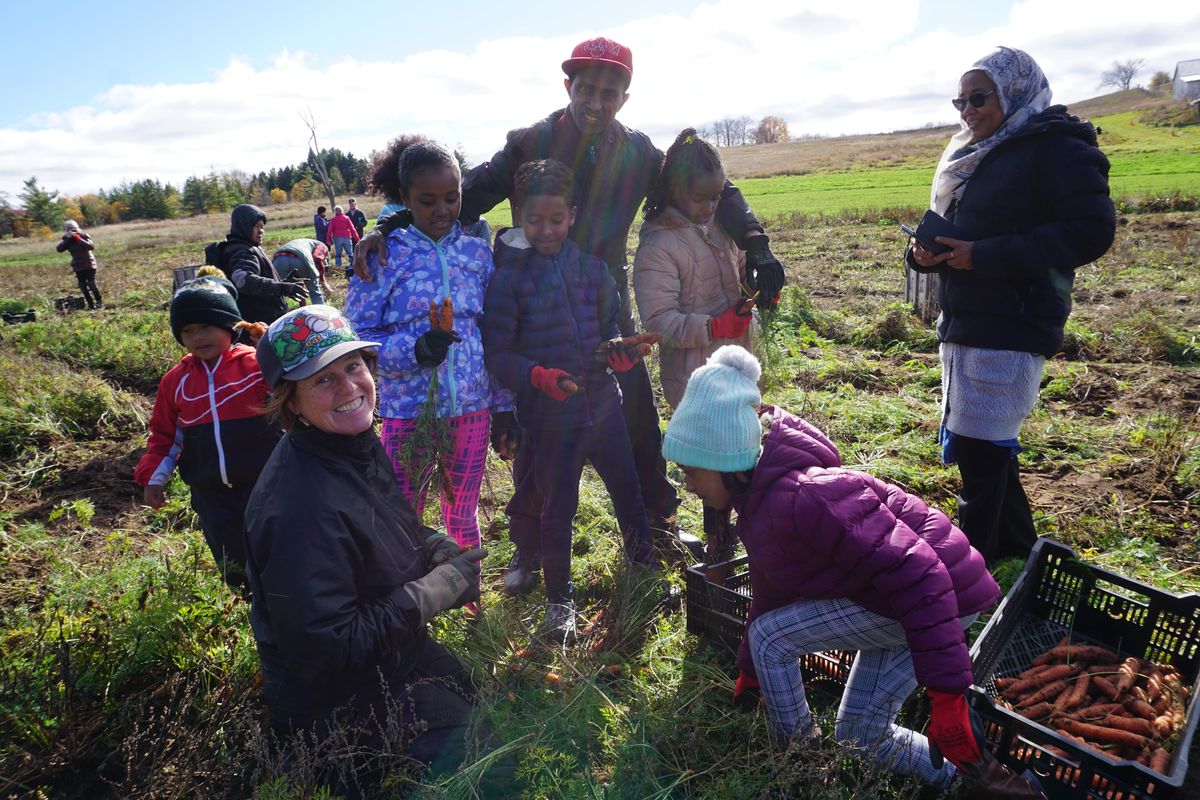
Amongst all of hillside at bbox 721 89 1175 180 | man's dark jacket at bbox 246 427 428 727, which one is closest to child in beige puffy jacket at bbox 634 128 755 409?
man's dark jacket at bbox 246 427 428 727

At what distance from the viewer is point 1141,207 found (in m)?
16.7

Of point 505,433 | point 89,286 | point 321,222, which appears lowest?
point 505,433

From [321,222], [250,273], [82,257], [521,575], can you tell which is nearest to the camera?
[521,575]

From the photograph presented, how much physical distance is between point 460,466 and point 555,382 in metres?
0.69

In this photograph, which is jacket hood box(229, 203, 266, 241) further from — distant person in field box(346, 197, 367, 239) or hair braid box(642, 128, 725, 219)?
distant person in field box(346, 197, 367, 239)

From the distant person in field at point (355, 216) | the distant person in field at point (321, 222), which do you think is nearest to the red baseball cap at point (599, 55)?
the distant person in field at point (321, 222)

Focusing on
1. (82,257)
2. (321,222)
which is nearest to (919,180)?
(321,222)

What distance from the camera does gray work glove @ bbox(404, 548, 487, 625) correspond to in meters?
2.24

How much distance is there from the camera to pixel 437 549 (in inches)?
101

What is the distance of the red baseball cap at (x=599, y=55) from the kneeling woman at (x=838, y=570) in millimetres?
1676

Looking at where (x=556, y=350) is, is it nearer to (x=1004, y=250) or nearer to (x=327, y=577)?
(x=327, y=577)

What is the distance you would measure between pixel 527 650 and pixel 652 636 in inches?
22.9

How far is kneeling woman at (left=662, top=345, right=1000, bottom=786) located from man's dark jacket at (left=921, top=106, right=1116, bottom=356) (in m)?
1.28

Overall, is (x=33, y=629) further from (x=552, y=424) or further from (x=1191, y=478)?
(x=1191, y=478)
